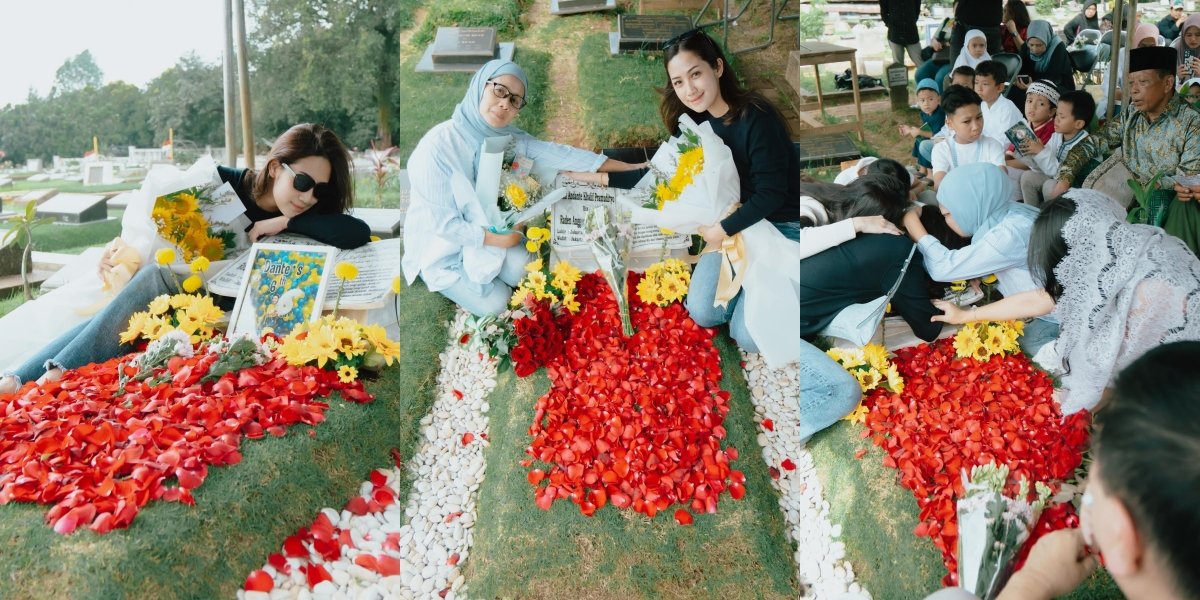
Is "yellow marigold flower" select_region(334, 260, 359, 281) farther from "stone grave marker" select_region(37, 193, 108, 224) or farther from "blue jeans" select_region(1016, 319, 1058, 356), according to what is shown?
"blue jeans" select_region(1016, 319, 1058, 356)

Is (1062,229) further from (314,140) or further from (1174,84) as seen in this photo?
(314,140)

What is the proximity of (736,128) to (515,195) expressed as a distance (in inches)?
36.3

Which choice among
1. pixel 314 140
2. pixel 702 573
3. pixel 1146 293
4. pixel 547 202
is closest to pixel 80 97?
pixel 314 140

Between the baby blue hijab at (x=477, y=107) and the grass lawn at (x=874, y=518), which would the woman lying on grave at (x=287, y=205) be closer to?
the baby blue hijab at (x=477, y=107)

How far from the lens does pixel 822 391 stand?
134 inches

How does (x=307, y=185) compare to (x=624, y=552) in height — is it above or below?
above

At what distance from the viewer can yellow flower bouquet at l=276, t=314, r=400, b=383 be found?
11.9ft

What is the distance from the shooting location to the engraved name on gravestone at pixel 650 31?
11.1ft

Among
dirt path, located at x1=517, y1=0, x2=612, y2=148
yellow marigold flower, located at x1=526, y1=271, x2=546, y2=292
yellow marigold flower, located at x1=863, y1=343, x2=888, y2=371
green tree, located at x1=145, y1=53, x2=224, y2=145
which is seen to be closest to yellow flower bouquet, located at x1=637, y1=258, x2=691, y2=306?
yellow marigold flower, located at x1=526, y1=271, x2=546, y2=292

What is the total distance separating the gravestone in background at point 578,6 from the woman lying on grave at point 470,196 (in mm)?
308

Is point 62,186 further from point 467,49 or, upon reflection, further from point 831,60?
point 831,60

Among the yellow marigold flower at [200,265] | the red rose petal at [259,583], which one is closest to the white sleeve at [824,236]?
the red rose petal at [259,583]

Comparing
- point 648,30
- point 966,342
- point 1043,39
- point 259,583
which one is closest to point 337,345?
point 259,583

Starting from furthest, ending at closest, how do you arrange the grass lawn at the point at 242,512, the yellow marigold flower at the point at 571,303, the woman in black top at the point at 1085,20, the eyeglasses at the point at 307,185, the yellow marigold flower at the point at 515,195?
the eyeglasses at the point at 307,185 → the yellow marigold flower at the point at 571,303 → the yellow marigold flower at the point at 515,195 → the woman in black top at the point at 1085,20 → the grass lawn at the point at 242,512
